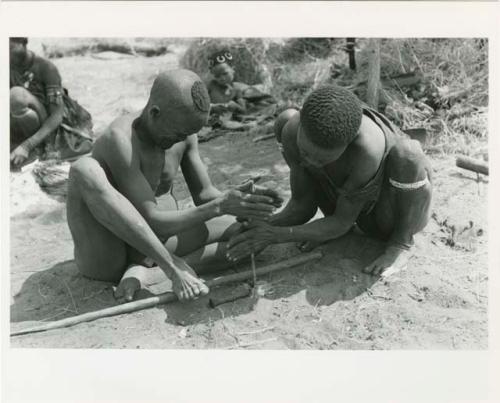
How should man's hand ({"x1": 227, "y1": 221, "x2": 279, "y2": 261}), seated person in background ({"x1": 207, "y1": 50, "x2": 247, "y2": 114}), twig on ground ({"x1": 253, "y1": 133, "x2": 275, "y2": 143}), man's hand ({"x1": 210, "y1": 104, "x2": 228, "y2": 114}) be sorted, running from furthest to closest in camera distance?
seated person in background ({"x1": 207, "y1": 50, "x2": 247, "y2": 114}), man's hand ({"x1": 210, "y1": 104, "x2": 228, "y2": 114}), twig on ground ({"x1": 253, "y1": 133, "x2": 275, "y2": 143}), man's hand ({"x1": 227, "y1": 221, "x2": 279, "y2": 261})

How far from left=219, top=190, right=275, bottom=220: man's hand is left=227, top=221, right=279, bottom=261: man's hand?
21 centimetres

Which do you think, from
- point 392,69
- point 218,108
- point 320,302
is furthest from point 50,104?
point 320,302

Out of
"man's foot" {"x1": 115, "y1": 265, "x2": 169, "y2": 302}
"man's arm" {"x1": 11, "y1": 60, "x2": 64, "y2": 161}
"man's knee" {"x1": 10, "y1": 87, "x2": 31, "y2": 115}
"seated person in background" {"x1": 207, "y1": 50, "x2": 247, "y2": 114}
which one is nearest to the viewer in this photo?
"man's foot" {"x1": 115, "y1": 265, "x2": 169, "y2": 302}

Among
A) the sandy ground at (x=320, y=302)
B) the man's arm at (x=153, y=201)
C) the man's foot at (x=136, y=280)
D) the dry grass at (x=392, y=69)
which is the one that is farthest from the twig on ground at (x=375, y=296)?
the dry grass at (x=392, y=69)

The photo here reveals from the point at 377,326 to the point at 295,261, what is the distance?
0.64 meters

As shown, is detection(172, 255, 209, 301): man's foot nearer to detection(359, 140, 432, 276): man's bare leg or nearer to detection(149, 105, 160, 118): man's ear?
detection(149, 105, 160, 118): man's ear

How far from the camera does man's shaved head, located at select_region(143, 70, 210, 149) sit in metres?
2.88

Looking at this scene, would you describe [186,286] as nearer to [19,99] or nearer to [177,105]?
[177,105]

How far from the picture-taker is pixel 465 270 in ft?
11.1

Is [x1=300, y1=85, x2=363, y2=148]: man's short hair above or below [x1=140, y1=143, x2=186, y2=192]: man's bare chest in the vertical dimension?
above

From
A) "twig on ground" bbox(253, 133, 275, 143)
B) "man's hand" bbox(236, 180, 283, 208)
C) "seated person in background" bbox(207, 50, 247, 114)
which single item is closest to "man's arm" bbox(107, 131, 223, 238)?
"man's hand" bbox(236, 180, 283, 208)

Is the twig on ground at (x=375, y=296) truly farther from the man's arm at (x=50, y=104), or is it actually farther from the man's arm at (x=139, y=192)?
the man's arm at (x=50, y=104)

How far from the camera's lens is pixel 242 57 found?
689cm

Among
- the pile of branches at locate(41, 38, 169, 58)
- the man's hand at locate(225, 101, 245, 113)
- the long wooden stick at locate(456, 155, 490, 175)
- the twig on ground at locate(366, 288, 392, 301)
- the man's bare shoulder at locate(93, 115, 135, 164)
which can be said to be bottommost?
the twig on ground at locate(366, 288, 392, 301)
